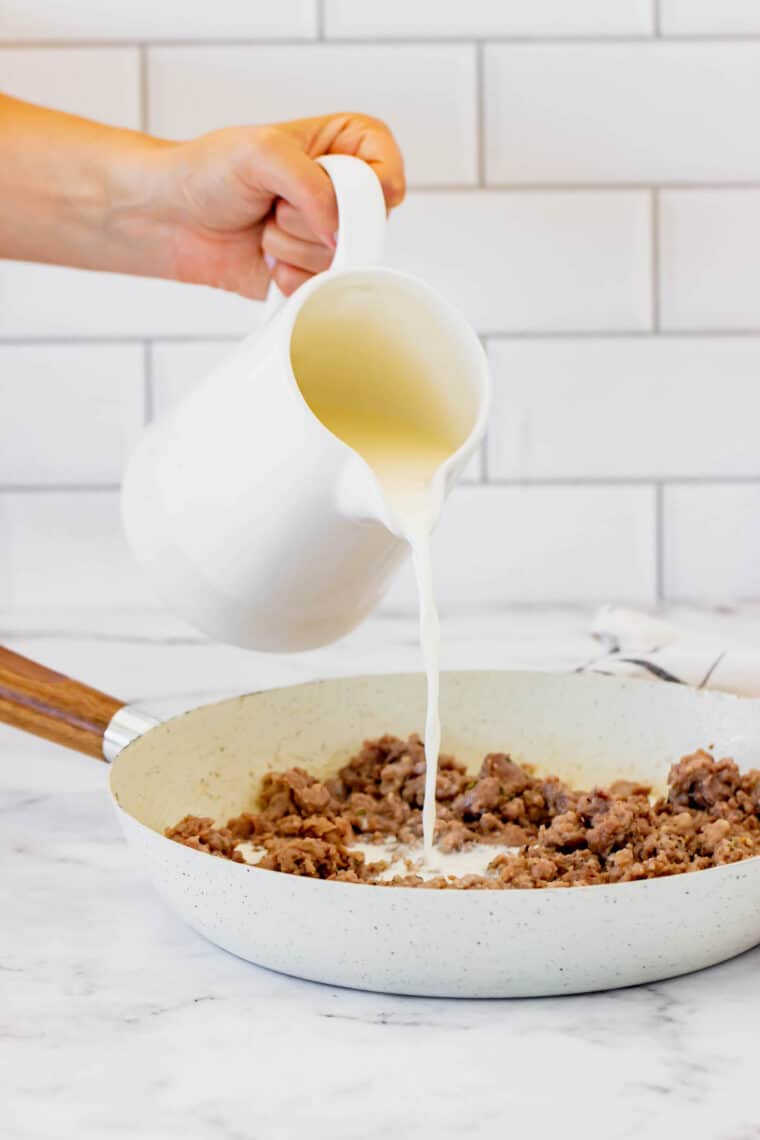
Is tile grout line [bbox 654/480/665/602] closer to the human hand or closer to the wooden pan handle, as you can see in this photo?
the human hand

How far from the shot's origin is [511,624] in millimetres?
1249

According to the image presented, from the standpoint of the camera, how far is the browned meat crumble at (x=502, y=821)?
24.4 inches

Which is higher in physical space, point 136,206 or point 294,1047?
point 136,206

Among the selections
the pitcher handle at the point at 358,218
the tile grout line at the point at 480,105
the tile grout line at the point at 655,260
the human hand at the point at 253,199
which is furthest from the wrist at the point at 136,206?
the tile grout line at the point at 655,260

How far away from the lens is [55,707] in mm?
747

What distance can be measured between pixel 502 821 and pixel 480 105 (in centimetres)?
76

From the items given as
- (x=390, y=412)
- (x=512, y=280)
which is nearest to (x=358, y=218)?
(x=390, y=412)

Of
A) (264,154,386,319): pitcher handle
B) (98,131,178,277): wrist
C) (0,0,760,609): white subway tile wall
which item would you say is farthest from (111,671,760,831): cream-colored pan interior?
(0,0,760,609): white subway tile wall

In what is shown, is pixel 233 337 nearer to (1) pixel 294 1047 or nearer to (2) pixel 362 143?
(2) pixel 362 143

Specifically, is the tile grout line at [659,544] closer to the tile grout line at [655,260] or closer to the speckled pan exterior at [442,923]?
the tile grout line at [655,260]

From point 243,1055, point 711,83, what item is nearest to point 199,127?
point 711,83

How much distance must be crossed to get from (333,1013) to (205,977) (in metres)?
0.06

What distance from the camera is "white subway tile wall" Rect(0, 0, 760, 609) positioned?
1267 millimetres

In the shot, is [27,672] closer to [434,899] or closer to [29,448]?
[434,899]
